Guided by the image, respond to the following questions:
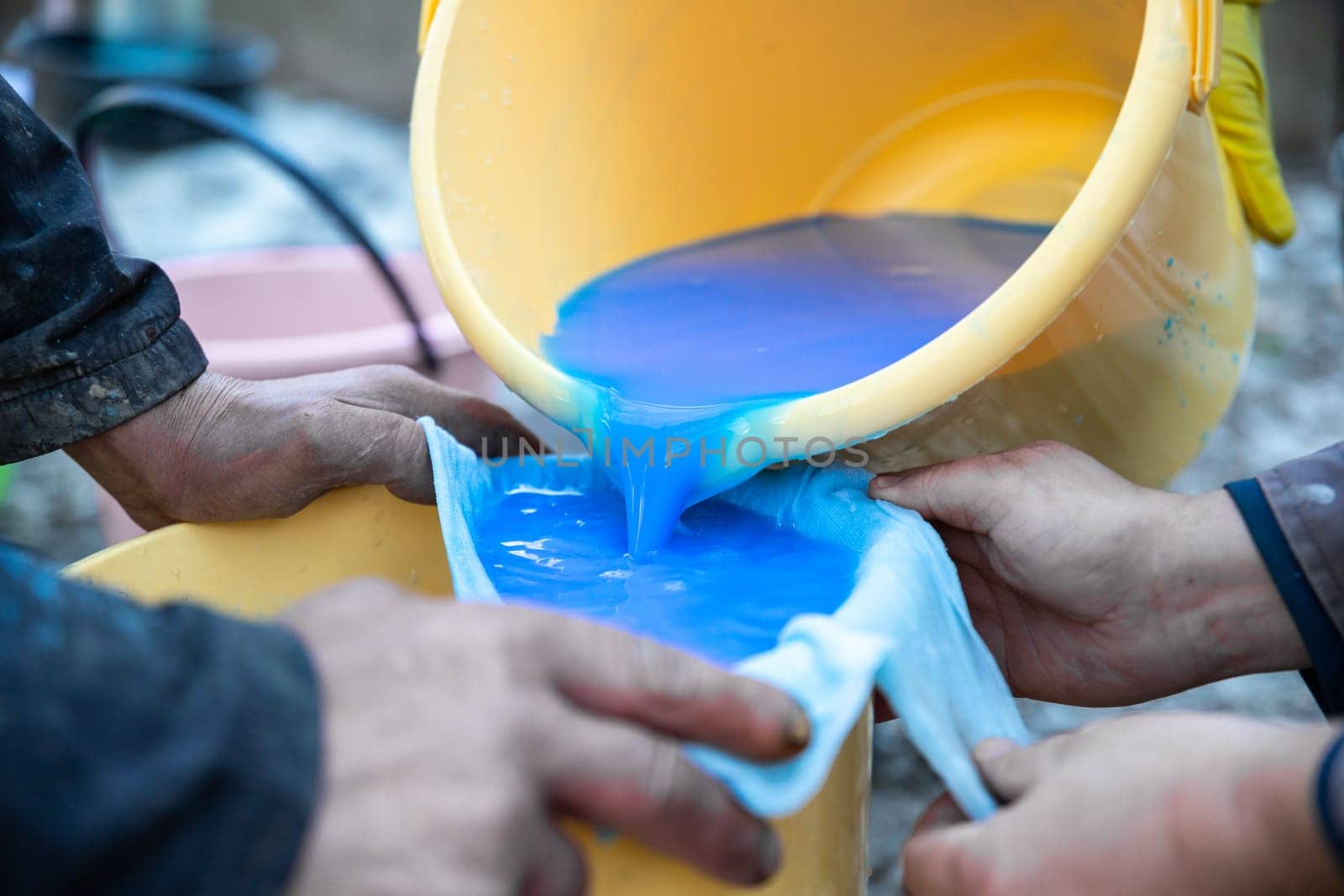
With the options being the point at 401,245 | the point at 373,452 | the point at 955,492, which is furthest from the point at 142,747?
the point at 401,245

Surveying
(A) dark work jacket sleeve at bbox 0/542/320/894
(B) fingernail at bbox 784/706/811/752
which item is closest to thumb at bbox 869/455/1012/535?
(B) fingernail at bbox 784/706/811/752

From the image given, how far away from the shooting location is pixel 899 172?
1335mm

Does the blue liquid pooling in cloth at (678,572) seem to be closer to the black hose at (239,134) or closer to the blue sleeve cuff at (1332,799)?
the blue sleeve cuff at (1332,799)

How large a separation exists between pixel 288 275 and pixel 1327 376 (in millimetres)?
1905

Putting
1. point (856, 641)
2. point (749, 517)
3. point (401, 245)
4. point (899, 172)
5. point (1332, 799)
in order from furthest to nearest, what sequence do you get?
point (401, 245) < point (899, 172) < point (749, 517) < point (856, 641) < point (1332, 799)

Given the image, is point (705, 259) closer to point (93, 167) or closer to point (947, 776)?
point (947, 776)

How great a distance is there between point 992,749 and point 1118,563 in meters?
0.18

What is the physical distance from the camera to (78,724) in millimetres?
457

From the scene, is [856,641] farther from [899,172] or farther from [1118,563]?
[899,172]

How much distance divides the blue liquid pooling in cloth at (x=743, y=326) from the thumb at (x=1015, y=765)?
204mm

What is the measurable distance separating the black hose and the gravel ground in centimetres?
74

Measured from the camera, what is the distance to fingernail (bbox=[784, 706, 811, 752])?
0.54 metres

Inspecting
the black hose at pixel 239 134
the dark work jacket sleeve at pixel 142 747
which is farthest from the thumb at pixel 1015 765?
the black hose at pixel 239 134

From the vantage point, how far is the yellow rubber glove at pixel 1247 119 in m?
1.02
